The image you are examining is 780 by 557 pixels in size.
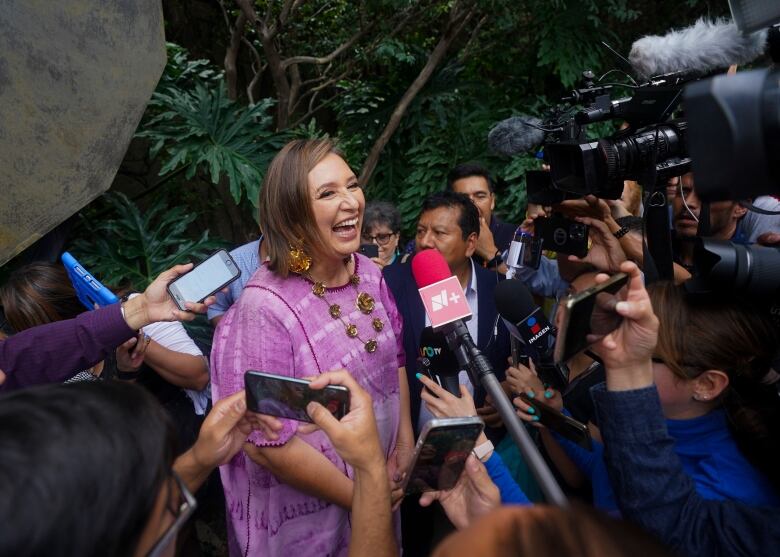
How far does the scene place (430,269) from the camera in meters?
1.62

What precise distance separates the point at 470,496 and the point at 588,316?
0.58m

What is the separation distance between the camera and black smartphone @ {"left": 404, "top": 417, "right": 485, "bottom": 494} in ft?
3.90

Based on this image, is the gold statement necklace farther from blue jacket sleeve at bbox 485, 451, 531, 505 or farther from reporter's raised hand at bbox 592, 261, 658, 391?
reporter's raised hand at bbox 592, 261, 658, 391

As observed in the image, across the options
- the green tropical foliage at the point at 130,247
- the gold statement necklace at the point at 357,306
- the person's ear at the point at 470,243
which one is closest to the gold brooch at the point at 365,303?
the gold statement necklace at the point at 357,306

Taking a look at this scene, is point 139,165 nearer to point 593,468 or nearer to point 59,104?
point 59,104

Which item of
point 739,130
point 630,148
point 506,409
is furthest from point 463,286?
point 739,130

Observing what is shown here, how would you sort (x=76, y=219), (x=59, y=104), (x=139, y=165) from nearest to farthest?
(x=59, y=104) → (x=76, y=219) → (x=139, y=165)

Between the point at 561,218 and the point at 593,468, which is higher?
the point at 561,218

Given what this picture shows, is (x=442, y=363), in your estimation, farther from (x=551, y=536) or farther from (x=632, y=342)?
(x=551, y=536)

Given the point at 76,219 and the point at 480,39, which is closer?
the point at 76,219

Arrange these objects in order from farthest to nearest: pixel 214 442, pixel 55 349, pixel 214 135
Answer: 1. pixel 214 135
2. pixel 55 349
3. pixel 214 442

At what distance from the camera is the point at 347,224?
72.7 inches

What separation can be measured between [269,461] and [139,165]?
514cm

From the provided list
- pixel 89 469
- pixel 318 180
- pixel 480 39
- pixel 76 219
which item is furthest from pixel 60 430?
pixel 480 39
